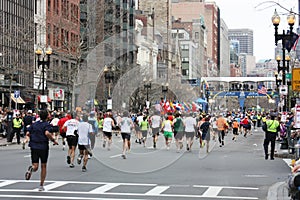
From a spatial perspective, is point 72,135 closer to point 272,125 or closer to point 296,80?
point 296,80

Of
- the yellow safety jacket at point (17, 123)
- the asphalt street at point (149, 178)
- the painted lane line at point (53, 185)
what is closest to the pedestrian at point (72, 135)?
the asphalt street at point (149, 178)

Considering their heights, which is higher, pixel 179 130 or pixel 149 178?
pixel 179 130

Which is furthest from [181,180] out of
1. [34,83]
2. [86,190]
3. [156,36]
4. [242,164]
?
[156,36]

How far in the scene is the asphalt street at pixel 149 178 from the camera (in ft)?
46.9

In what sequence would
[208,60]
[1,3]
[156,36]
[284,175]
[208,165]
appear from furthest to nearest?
[208,60] < [156,36] < [1,3] < [208,165] < [284,175]

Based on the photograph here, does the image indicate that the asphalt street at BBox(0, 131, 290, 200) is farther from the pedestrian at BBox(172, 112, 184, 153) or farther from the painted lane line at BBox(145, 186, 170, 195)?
the pedestrian at BBox(172, 112, 184, 153)

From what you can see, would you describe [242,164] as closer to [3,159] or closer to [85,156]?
[85,156]

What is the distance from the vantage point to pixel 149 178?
58.5ft

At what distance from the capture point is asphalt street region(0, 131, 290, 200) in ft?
46.9

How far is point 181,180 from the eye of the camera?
680 inches

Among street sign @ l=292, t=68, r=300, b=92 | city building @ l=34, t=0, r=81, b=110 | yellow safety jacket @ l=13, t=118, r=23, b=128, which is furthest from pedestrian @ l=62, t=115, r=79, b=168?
city building @ l=34, t=0, r=81, b=110

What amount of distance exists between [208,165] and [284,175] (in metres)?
4.14

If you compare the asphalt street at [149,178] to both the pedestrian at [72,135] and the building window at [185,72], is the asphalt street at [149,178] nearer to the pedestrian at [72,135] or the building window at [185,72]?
the pedestrian at [72,135]

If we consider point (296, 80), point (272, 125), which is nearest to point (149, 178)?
point (296, 80)
